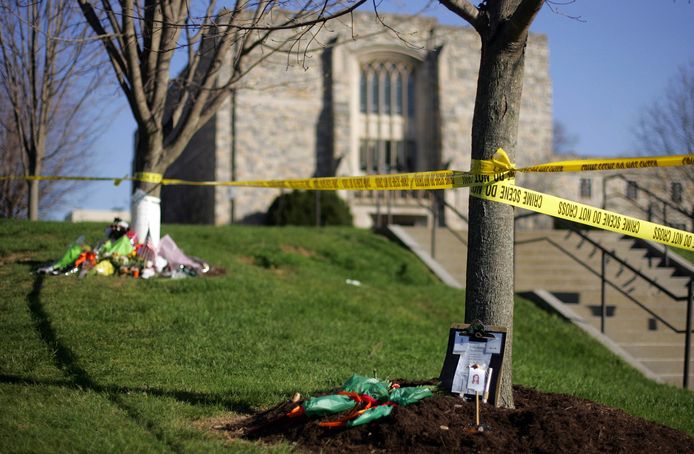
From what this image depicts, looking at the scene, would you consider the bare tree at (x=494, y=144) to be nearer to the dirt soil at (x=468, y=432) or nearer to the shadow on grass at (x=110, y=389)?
the dirt soil at (x=468, y=432)

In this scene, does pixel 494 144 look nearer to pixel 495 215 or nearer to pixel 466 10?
pixel 495 215

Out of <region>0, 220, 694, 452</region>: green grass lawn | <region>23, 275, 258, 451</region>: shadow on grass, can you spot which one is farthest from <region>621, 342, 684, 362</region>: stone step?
<region>23, 275, 258, 451</region>: shadow on grass

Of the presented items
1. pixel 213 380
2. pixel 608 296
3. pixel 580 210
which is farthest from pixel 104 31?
pixel 608 296

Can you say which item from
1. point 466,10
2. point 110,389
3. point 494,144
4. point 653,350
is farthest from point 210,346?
point 653,350

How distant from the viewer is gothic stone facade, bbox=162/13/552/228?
29875 millimetres

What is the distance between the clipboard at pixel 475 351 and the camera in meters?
5.43

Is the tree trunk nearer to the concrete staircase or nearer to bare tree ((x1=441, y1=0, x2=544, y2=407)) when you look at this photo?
→ bare tree ((x1=441, y1=0, x2=544, y2=407))

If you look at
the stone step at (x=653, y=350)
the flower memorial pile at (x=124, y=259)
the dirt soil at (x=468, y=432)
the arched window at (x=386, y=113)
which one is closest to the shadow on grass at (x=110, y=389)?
the dirt soil at (x=468, y=432)

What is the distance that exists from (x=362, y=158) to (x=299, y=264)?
59.9 ft

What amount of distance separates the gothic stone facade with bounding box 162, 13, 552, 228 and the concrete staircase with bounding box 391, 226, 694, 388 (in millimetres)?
12500

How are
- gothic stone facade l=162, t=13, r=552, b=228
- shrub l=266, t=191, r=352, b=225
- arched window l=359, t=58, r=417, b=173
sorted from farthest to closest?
1. arched window l=359, t=58, r=417, b=173
2. gothic stone facade l=162, t=13, r=552, b=228
3. shrub l=266, t=191, r=352, b=225

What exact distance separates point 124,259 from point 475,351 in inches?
268

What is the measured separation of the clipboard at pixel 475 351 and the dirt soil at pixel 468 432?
150 mm

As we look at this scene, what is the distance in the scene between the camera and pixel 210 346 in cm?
830
